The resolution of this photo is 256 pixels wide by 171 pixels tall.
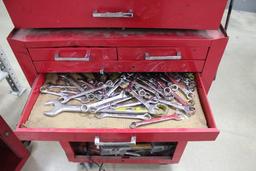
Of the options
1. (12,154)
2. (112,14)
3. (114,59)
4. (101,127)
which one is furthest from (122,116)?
(12,154)

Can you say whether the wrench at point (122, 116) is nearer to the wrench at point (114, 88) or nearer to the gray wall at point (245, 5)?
the wrench at point (114, 88)

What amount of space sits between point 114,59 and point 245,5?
2.04 metres

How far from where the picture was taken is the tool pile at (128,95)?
74 centimetres

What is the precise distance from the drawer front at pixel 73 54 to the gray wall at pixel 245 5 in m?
1.99

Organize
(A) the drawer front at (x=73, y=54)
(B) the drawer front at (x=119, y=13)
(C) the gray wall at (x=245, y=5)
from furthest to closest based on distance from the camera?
(C) the gray wall at (x=245, y=5)
(A) the drawer front at (x=73, y=54)
(B) the drawer front at (x=119, y=13)

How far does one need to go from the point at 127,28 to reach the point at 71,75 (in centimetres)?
32

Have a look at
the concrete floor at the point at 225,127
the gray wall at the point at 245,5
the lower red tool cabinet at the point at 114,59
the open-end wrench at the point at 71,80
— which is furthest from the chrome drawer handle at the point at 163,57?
the gray wall at the point at 245,5

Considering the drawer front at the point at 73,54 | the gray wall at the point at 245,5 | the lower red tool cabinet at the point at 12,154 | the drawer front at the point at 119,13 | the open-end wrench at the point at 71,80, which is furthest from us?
the gray wall at the point at 245,5

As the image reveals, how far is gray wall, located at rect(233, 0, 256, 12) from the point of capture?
7.08 feet

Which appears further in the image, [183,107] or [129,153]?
[129,153]

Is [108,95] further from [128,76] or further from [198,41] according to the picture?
[198,41]

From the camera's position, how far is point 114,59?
2.46 feet

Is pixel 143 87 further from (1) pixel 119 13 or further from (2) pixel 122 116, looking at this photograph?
(1) pixel 119 13

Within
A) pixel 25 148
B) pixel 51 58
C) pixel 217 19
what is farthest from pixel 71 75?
pixel 217 19
